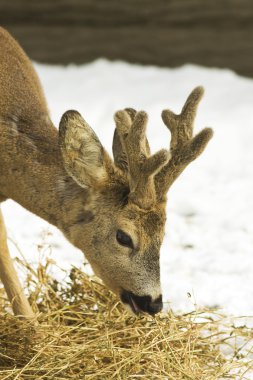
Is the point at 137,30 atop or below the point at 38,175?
atop

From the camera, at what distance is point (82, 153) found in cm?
421

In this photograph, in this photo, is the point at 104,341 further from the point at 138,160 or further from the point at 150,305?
the point at 138,160

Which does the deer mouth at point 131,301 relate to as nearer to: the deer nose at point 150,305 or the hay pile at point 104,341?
the deer nose at point 150,305

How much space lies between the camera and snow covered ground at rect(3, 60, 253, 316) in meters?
5.89

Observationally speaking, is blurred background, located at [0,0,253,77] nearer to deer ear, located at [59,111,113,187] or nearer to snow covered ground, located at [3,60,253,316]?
snow covered ground, located at [3,60,253,316]

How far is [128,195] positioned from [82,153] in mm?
310

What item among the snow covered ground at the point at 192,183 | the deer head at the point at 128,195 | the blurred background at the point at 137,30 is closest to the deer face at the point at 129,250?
the deer head at the point at 128,195

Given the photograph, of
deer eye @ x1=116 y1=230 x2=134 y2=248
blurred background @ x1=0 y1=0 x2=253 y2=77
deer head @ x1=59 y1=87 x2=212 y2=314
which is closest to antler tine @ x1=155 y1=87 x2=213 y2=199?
deer head @ x1=59 y1=87 x2=212 y2=314

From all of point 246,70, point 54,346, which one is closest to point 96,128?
point 246,70

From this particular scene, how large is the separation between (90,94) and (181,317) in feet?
15.2

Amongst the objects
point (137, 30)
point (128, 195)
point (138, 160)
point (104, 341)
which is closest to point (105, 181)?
point (128, 195)

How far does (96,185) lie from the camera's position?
4316mm

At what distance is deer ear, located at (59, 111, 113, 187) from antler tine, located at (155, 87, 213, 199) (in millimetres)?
283

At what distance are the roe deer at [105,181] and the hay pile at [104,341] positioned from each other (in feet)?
1.15
